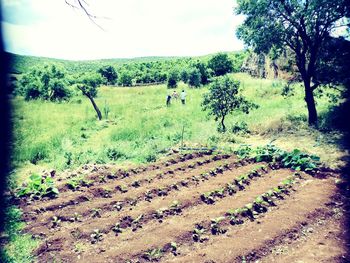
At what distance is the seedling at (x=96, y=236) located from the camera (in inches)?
204

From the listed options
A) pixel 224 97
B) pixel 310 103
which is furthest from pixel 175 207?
pixel 310 103

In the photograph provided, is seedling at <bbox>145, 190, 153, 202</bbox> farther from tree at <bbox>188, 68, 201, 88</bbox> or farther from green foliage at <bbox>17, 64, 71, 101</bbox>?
tree at <bbox>188, 68, 201, 88</bbox>

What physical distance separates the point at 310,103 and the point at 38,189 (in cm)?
961

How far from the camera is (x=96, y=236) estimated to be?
5.29 meters

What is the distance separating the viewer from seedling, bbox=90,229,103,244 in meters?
5.18

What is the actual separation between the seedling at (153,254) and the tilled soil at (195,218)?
0.02m

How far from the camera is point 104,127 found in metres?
15.7

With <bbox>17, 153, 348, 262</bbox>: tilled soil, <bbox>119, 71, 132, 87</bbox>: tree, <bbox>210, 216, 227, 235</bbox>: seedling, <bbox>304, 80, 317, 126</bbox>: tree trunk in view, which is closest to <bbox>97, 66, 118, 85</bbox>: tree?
<bbox>119, 71, 132, 87</bbox>: tree

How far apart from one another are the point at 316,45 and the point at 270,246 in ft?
27.7

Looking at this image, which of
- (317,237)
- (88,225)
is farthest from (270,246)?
(88,225)

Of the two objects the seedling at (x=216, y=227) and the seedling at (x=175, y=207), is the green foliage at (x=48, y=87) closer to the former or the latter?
the seedling at (x=175, y=207)

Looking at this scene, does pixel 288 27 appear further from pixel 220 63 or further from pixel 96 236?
pixel 220 63

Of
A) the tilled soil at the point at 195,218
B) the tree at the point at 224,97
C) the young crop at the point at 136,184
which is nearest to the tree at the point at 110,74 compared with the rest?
the tree at the point at 224,97

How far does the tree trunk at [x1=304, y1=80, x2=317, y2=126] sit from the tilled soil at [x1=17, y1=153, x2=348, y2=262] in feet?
14.6
